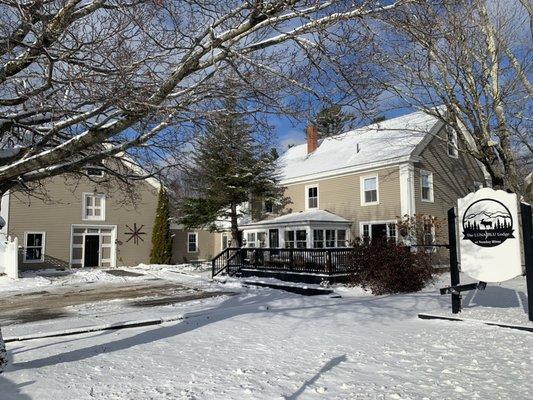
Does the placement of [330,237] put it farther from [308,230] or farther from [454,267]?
[454,267]

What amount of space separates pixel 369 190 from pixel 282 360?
61.8 feet

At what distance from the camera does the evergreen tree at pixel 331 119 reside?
671cm

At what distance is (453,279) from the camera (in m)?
9.94

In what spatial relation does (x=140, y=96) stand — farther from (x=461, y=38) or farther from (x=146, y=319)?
(x=461, y=38)

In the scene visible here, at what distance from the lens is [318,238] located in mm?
24000

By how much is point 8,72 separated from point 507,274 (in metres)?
9.19

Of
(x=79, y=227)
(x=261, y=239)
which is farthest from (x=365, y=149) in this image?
(x=79, y=227)

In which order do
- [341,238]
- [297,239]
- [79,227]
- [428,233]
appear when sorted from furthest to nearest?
[79,227], [341,238], [297,239], [428,233]

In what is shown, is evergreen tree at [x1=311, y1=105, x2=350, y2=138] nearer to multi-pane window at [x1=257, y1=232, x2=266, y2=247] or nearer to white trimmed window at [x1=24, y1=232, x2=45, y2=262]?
multi-pane window at [x1=257, y1=232, x2=266, y2=247]

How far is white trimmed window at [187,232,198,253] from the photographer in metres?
31.9

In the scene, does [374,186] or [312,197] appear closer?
[374,186]

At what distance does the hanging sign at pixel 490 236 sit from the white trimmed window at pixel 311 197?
56.2 feet

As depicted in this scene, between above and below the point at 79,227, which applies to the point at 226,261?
below

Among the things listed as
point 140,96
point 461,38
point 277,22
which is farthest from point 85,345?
point 461,38
